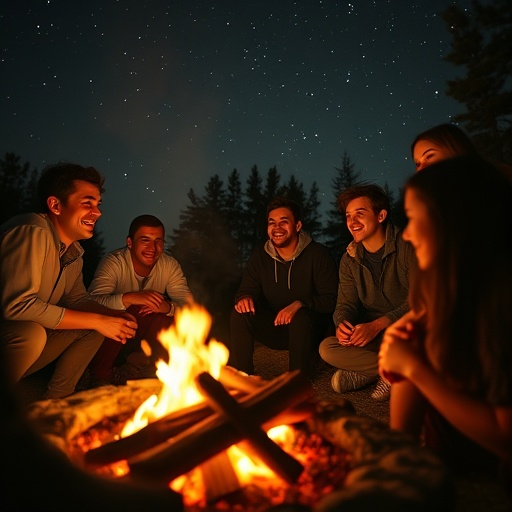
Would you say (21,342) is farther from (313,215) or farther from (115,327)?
(313,215)

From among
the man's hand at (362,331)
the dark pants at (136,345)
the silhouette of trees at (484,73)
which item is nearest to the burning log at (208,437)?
the man's hand at (362,331)

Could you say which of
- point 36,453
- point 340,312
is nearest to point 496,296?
point 36,453

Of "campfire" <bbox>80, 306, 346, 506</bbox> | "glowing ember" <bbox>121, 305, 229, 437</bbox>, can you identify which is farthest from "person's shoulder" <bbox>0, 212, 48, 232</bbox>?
"campfire" <bbox>80, 306, 346, 506</bbox>

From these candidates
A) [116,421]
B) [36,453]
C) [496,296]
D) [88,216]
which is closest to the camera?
[36,453]

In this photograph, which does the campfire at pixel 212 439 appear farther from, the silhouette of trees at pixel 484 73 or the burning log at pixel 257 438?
the silhouette of trees at pixel 484 73

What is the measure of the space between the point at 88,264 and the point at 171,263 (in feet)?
69.2

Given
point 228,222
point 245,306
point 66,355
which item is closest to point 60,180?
point 66,355

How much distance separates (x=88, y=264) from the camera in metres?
24.6

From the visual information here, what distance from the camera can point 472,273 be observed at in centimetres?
175

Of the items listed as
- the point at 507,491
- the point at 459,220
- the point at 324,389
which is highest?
the point at 459,220

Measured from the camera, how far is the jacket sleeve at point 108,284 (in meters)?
4.59

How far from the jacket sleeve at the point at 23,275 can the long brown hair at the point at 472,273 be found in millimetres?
2989

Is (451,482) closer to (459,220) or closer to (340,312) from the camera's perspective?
(459,220)

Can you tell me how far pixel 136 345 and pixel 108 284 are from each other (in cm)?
77
